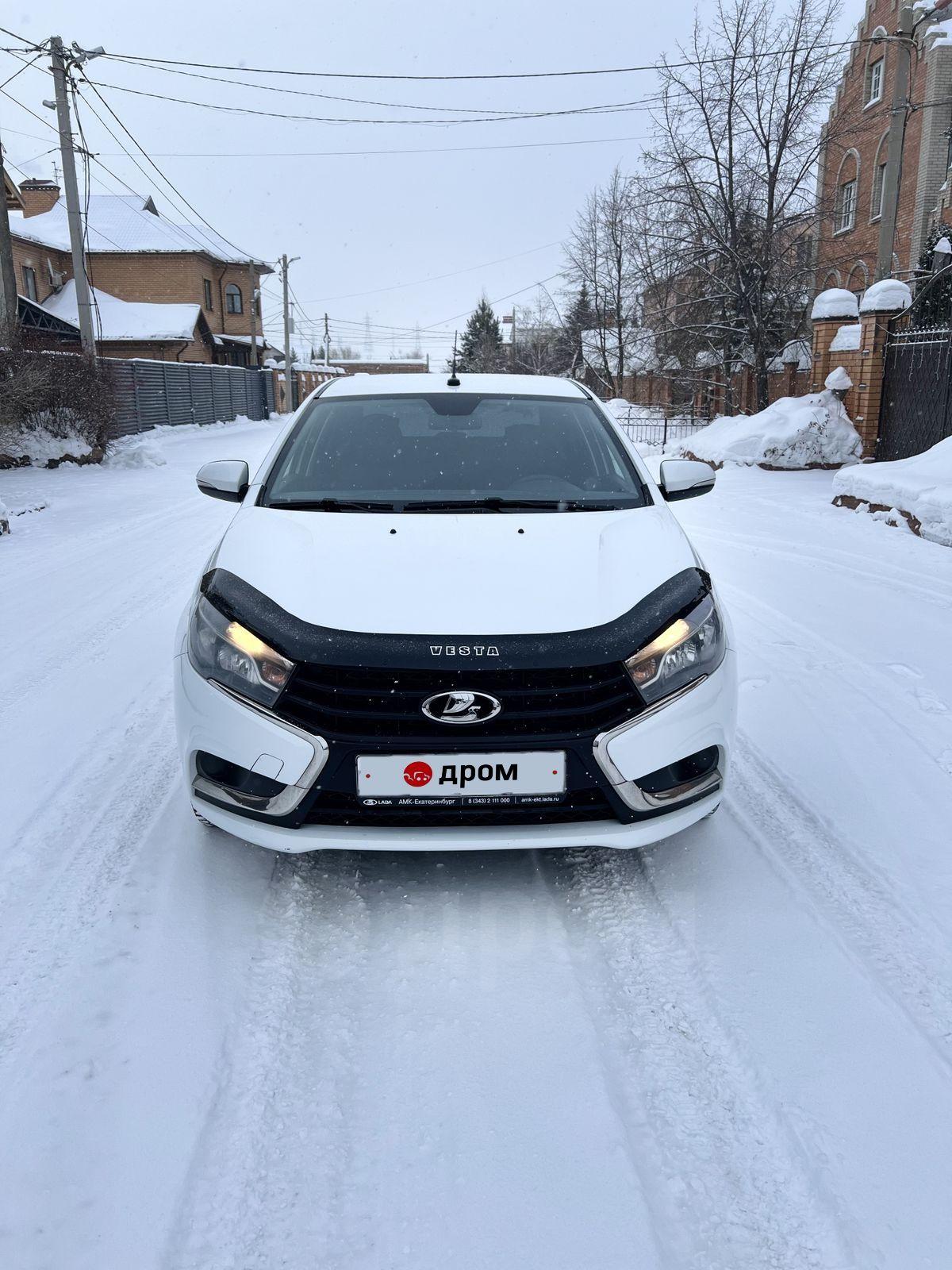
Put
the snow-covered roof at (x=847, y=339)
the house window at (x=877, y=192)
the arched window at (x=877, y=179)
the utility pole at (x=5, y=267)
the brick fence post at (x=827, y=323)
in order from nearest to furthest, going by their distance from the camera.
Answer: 1. the snow-covered roof at (x=847, y=339)
2. the utility pole at (x=5, y=267)
3. the brick fence post at (x=827, y=323)
4. the arched window at (x=877, y=179)
5. the house window at (x=877, y=192)

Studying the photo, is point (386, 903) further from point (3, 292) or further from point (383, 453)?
point (3, 292)

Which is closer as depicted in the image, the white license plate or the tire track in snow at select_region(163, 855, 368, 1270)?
the tire track in snow at select_region(163, 855, 368, 1270)

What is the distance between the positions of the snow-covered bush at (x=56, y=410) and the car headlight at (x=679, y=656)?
13.3m

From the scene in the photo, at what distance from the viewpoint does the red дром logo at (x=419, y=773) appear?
2.37 meters

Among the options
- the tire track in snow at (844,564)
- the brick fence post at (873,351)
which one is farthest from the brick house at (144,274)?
the tire track in snow at (844,564)

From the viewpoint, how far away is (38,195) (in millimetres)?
48406

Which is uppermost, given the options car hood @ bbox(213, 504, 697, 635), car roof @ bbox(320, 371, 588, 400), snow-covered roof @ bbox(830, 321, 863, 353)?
snow-covered roof @ bbox(830, 321, 863, 353)

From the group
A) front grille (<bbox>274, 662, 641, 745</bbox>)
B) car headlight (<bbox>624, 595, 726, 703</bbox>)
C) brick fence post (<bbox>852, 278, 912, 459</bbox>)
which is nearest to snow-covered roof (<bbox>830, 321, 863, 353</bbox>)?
brick fence post (<bbox>852, 278, 912, 459</bbox>)

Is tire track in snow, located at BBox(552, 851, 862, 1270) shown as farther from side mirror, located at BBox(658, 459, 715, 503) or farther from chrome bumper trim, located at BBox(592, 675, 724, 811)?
side mirror, located at BBox(658, 459, 715, 503)

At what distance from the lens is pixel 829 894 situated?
274cm

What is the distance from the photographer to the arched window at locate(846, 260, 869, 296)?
28.4 meters

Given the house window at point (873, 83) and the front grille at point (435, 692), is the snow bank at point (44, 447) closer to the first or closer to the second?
the front grille at point (435, 692)

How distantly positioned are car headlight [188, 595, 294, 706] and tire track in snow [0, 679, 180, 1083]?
746 millimetres

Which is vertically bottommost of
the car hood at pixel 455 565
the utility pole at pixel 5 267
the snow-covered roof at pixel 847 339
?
the car hood at pixel 455 565
